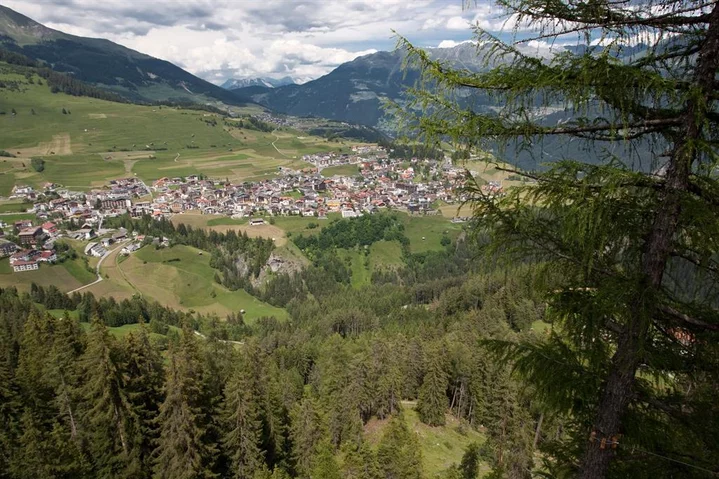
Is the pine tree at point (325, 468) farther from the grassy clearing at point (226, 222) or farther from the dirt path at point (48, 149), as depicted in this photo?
the dirt path at point (48, 149)

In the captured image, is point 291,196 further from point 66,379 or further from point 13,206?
point 66,379

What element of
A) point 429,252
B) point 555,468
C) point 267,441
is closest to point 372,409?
point 267,441

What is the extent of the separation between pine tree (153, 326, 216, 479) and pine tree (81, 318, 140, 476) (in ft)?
6.07

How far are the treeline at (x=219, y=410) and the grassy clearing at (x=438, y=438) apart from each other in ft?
3.07

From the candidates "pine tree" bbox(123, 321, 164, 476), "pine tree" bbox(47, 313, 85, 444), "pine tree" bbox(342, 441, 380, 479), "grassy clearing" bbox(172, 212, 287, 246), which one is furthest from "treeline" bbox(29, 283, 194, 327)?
"pine tree" bbox(342, 441, 380, 479)

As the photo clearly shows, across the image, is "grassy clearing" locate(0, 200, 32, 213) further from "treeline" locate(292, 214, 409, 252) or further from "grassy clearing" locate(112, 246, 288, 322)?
"treeline" locate(292, 214, 409, 252)

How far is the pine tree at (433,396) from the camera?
38.6 metres

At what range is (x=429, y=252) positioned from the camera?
424 feet

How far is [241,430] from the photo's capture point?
25141mm

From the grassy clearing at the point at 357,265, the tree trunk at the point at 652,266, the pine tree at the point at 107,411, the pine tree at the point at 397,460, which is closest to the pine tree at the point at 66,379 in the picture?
the pine tree at the point at 107,411

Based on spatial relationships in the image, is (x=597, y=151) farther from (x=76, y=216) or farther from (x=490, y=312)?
(x=76, y=216)

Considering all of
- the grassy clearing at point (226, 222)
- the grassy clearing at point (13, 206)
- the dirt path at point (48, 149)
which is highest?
the dirt path at point (48, 149)

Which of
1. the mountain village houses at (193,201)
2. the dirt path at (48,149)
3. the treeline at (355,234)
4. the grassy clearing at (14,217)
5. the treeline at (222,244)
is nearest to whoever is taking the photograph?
the treeline at (222,244)

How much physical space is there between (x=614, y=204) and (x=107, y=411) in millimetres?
26396
